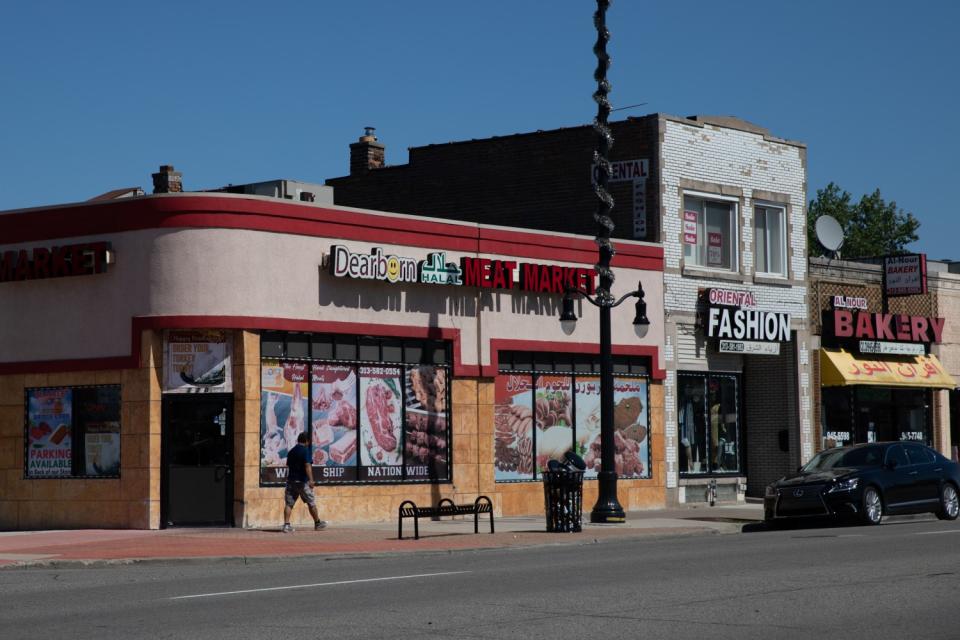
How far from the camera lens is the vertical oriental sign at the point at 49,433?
26531mm

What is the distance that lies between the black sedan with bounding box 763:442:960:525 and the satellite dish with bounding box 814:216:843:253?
1266 cm

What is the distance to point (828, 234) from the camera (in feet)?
129

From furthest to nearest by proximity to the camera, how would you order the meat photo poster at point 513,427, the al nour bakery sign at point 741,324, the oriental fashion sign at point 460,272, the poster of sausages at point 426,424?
1. the al nour bakery sign at point 741,324
2. the meat photo poster at point 513,427
3. the poster of sausages at point 426,424
4. the oriental fashion sign at point 460,272

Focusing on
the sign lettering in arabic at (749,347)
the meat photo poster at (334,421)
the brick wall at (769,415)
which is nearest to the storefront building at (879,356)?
the brick wall at (769,415)

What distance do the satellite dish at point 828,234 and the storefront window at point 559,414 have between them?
29.5 ft

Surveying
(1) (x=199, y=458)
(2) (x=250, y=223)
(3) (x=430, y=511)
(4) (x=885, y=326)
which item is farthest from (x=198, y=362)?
(4) (x=885, y=326)

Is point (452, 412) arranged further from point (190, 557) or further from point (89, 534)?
point (190, 557)

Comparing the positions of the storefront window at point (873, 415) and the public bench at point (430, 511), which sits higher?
the storefront window at point (873, 415)

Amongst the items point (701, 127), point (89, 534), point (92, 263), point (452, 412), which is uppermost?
point (701, 127)

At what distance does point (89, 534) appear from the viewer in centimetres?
2447

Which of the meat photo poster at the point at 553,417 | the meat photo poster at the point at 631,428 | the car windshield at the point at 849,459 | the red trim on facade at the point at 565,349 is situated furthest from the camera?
the meat photo poster at the point at 631,428

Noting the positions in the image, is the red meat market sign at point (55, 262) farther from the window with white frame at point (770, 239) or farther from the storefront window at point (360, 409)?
the window with white frame at point (770, 239)

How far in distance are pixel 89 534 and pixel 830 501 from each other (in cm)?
1289

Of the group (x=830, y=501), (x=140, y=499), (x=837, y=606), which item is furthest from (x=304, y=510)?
(x=837, y=606)
